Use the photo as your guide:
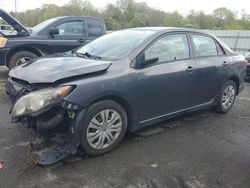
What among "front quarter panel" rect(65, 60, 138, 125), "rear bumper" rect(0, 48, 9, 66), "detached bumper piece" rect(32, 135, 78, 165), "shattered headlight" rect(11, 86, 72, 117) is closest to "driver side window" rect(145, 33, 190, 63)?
"front quarter panel" rect(65, 60, 138, 125)

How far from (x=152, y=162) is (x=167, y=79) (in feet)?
4.18

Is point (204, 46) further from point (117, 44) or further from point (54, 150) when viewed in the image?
point (54, 150)

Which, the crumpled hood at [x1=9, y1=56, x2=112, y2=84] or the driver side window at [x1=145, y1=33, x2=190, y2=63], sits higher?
the driver side window at [x1=145, y1=33, x2=190, y2=63]

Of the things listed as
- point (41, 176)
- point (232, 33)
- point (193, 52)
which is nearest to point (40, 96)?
point (41, 176)

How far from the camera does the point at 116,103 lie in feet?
12.8

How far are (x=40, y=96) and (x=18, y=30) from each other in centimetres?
512

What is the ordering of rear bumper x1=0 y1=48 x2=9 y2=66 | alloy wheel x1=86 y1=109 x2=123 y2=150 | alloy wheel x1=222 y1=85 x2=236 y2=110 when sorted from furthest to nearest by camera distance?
rear bumper x1=0 y1=48 x2=9 y2=66
alloy wheel x1=222 y1=85 x2=236 y2=110
alloy wheel x1=86 y1=109 x2=123 y2=150

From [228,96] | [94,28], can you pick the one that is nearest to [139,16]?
[94,28]

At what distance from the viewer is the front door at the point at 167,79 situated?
4.21 m

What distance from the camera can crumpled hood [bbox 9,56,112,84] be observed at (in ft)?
11.8

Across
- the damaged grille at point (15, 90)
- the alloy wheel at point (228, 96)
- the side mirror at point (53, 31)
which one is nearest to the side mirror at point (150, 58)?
the damaged grille at point (15, 90)

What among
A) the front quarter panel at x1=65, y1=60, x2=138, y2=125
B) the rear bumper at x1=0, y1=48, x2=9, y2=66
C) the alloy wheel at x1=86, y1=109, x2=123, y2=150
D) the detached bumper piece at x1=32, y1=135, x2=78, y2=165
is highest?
the front quarter panel at x1=65, y1=60, x2=138, y2=125

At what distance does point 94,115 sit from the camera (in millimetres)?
3648

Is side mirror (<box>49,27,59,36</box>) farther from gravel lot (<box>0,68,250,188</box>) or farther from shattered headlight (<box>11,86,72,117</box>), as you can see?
shattered headlight (<box>11,86,72,117</box>)
